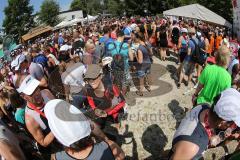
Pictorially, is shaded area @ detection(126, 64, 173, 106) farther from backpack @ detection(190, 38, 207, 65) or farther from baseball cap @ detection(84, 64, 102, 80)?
baseball cap @ detection(84, 64, 102, 80)

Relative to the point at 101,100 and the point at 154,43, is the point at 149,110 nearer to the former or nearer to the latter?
the point at 101,100

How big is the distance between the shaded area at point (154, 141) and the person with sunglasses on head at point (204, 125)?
2.46 meters

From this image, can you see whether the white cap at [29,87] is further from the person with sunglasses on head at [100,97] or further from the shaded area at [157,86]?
the shaded area at [157,86]

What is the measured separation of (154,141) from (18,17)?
69.2 metres

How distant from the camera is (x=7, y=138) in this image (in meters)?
2.96

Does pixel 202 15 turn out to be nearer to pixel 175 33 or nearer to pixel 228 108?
pixel 175 33

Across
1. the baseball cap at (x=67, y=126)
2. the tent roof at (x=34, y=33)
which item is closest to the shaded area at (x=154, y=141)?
the baseball cap at (x=67, y=126)

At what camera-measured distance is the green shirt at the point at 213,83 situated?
4.46 meters

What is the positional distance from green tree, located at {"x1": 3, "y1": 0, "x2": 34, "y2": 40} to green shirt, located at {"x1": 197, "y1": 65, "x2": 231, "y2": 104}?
219 ft

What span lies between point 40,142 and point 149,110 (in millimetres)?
3881

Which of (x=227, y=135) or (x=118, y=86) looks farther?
(x=118, y=86)

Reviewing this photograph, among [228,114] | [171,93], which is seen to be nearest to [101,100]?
[228,114]

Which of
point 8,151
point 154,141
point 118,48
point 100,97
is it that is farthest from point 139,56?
point 8,151

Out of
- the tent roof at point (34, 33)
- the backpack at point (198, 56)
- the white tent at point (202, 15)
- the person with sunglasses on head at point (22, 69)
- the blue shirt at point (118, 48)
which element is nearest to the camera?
the person with sunglasses on head at point (22, 69)
